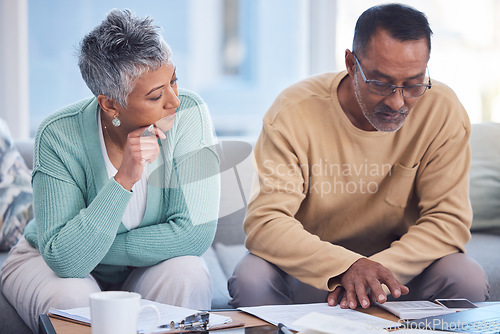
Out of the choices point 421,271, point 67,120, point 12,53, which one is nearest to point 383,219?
point 421,271

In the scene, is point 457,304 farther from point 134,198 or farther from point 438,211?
point 134,198

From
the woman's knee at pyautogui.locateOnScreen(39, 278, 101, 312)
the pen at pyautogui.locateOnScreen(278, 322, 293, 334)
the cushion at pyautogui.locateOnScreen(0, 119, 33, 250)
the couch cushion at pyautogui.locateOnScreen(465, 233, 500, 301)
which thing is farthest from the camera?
the cushion at pyautogui.locateOnScreen(0, 119, 33, 250)

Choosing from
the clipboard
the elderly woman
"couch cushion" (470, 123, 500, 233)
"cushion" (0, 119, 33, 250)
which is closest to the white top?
the elderly woman

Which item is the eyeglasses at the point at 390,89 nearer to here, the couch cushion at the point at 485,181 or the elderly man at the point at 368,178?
the elderly man at the point at 368,178

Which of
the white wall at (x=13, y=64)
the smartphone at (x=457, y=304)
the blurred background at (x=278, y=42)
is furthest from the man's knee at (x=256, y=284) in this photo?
the white wall at (x=13, y=64)

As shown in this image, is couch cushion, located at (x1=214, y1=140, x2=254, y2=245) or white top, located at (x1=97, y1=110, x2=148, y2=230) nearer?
white top, located at (x1=97, y1=110, x2=148, y2=230)

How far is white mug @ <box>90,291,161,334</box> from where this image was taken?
3.22ft

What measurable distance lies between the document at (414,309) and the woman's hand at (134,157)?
676mm

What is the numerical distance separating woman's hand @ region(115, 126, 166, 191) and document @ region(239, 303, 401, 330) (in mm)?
476

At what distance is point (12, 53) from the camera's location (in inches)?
116

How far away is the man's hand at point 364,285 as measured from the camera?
132 centimetres

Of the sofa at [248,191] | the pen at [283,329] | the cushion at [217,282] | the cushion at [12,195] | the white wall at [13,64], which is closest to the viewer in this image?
the pen at [283,329]

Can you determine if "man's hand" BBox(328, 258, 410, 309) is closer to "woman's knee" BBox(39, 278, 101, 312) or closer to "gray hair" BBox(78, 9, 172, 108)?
"woman's knee" BBox(39, 278, 101, 312)

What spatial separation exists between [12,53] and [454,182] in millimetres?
2221
